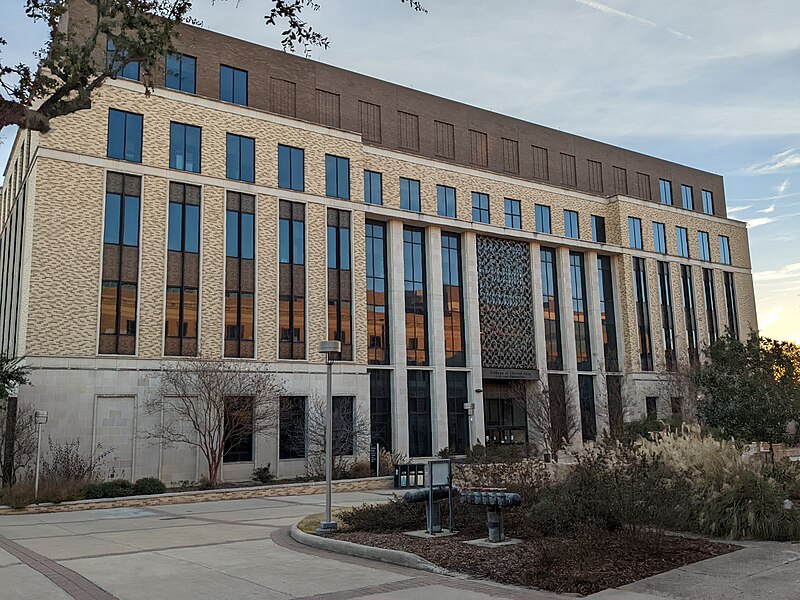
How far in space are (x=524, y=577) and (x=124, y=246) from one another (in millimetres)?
25232

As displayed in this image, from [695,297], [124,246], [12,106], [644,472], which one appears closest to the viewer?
[12,106]

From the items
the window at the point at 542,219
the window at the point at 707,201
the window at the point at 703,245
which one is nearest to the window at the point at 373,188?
the window at the point at 542,219

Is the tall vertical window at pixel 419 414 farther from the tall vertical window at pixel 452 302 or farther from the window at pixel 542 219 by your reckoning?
the window at pixel 542 219

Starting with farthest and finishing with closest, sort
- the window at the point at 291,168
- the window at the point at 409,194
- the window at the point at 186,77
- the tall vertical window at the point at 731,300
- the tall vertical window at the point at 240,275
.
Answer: the tall vertical window at the point at 731,300 → the window at the point at 409,194 → the window at the point at 291,168 → the window at the point at 186,77 → the tall vertical window at the point at 240,275

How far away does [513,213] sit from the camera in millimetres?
45750

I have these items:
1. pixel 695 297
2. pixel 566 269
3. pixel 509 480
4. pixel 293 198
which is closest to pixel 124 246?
pixel 293 198

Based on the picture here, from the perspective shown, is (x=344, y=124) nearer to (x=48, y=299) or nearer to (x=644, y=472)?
(x=48, y=299)

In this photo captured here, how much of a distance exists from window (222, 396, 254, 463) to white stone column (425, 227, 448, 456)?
38.6 feet

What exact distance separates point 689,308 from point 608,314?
7.85 meters

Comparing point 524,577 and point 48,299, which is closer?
point 524,577

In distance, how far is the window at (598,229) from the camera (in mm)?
49938

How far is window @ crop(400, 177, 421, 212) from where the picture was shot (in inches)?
1620

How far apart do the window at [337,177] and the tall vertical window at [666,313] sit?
26235 mm

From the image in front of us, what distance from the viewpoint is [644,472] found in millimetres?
11500
